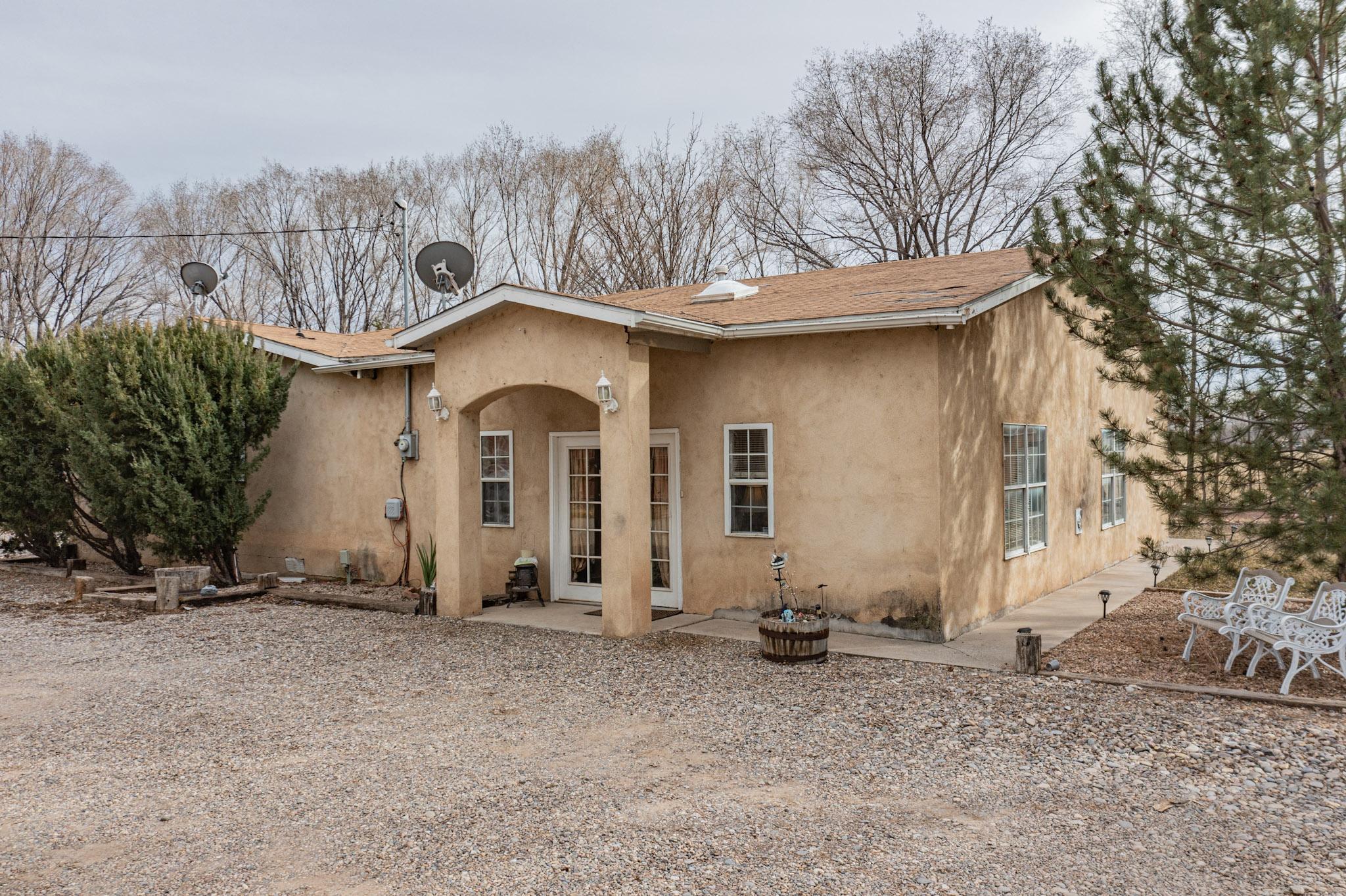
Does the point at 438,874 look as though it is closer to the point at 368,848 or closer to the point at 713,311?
the point at 368,848

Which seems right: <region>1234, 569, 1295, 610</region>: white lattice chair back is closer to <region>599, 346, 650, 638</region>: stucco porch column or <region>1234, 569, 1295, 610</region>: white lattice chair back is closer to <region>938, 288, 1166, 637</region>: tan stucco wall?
<region>938, 288, 1166, 637</region>: tan stucco wall

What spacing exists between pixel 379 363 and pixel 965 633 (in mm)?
7628

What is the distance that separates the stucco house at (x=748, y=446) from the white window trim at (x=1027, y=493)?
33 millimetres

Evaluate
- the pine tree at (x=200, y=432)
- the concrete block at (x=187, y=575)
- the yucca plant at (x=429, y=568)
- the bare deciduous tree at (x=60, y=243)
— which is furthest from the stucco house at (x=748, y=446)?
the bare deciduous tree at (x=60, y=243)

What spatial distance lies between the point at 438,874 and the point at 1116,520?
1253 centimetres

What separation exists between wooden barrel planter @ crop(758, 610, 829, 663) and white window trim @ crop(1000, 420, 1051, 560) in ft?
9.50

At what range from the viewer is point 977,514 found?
8898mm

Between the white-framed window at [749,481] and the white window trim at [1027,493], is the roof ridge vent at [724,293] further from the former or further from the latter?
the white window trim at [1027,493]

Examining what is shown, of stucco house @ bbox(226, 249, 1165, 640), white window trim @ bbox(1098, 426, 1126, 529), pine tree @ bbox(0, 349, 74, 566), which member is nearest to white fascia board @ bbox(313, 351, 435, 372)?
stucco house @ bbox(226, 249, 1165, 640)

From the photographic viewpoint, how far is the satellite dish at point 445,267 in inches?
462

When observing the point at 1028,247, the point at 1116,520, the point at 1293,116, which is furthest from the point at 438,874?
the point at 1116,520

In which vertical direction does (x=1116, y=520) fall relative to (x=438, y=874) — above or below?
above

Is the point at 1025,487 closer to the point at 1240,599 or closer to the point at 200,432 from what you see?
the point at 1240,599

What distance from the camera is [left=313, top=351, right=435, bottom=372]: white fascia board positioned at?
11.1m
